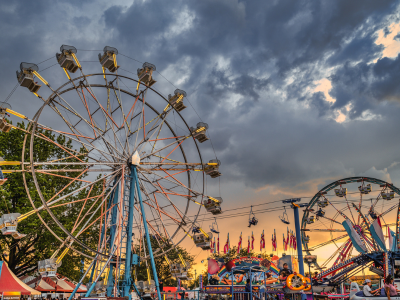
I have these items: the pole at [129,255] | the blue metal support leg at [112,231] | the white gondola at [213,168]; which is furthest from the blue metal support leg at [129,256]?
the white gondola at [213,168]

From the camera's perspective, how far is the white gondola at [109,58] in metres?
18.1

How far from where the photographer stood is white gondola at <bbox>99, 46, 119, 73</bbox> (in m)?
18.1

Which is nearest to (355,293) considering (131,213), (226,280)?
(131,213)

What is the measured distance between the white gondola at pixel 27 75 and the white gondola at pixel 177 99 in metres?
7.55

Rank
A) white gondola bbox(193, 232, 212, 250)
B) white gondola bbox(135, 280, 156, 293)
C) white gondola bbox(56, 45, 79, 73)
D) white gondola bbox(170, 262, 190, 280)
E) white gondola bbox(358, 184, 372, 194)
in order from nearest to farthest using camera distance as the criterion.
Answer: white gondola bbox(135, 280, 156, 293)
white gondola bbox(56, 45, 79, 73)
white gondola bbox(170, 262, 190, 280)
white gondola bbox(193, 232, 212, 250)
white gondola bbox(358, 184, 372, 194)

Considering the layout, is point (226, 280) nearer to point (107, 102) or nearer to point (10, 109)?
point (107, 102)

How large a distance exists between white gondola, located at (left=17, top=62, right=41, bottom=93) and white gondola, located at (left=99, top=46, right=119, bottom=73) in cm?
346

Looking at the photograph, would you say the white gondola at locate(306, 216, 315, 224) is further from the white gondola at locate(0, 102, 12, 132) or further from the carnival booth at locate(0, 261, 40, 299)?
the white gondola at locate(0, 102, 12, 132)

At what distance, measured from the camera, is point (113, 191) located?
17.8 m

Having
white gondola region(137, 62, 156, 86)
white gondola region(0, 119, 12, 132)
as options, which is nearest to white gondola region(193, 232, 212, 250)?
white gondola region(137, 62, 156, 86)

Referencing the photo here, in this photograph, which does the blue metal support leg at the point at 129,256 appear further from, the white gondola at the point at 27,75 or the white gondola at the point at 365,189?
the white gondola at the point at 365,189

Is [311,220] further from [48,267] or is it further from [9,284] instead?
[9,284]

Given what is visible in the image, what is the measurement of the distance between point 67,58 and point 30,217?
10322mm

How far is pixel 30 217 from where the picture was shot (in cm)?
2056
